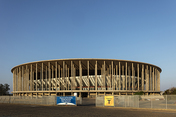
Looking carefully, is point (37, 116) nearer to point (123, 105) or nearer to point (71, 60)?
point (123, 105)

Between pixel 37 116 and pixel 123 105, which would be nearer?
pixel 37 116

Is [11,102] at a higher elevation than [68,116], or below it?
below

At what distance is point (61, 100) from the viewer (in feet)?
104

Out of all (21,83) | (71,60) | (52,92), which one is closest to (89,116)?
(71,60)

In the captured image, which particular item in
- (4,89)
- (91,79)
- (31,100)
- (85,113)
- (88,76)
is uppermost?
(88,76)

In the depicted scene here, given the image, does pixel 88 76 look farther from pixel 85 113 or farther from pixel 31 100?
pixel 85 113

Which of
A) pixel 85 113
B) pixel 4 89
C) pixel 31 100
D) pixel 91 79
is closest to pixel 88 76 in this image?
pixel 91 79

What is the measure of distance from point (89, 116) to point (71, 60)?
52.6 m

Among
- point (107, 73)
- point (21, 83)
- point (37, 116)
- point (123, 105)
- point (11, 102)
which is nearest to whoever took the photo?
point (37, 116)

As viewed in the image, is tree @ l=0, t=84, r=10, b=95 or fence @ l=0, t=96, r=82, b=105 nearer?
fence @ l=0, t=96, r=82, b=105

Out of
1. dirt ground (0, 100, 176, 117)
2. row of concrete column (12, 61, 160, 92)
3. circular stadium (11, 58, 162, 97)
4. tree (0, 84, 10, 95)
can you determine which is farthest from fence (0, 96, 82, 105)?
tree (0, 84, 10, 95)

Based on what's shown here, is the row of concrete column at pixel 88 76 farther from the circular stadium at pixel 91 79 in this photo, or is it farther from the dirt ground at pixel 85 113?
the dirt ground at pixel 85 113

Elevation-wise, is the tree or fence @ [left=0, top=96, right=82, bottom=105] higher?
fence @ [left=0, top=96, right=82, bottom=105]

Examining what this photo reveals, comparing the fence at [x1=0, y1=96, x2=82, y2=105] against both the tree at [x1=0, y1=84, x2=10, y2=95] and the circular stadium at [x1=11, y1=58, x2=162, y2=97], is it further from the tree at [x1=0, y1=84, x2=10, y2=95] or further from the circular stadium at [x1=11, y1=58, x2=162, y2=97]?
the tree at [x1=0, y1=84, x2=10, y2=95]
